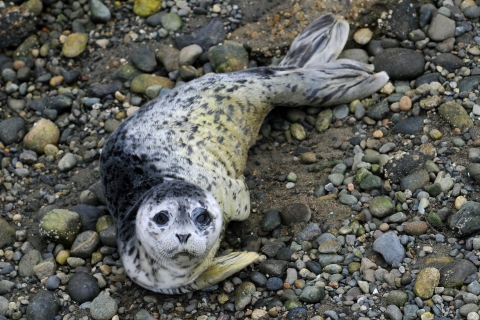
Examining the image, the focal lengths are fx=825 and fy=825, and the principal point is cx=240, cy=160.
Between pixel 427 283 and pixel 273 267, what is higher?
pixel 427 283

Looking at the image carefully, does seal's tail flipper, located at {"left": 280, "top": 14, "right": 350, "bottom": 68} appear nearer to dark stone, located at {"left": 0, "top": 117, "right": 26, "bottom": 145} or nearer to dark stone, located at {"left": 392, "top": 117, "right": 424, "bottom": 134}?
dark stone, located at {"left": 392, "top": 117, "right": 424, "bottom": 134}

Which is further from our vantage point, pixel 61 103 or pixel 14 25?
pixel 14 25

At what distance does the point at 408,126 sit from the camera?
17.7ft

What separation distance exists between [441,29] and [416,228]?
190 cm

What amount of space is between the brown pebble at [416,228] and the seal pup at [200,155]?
35.4 inches

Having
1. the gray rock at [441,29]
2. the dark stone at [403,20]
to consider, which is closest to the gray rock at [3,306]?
the dark stone at [403,20]

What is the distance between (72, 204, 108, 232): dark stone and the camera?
5281 mm

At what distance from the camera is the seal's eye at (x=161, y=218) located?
14.0ft

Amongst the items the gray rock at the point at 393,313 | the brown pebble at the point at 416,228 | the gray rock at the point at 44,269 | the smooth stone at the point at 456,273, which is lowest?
the gray rock at the point at 44,269

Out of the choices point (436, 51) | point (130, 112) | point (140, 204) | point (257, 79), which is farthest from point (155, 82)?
point (436, 51)

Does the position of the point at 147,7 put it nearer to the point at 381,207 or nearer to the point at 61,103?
the point at 61,103

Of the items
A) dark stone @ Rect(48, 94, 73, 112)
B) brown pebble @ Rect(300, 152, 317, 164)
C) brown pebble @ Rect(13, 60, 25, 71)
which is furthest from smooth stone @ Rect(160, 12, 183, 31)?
brown pebble @ Rect(300, 152, 317, 164)

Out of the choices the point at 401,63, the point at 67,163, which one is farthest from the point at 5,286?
the point at 401,63

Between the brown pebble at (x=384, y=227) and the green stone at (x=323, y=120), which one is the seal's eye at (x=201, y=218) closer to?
the brown pebble at (x=384, y=227)
